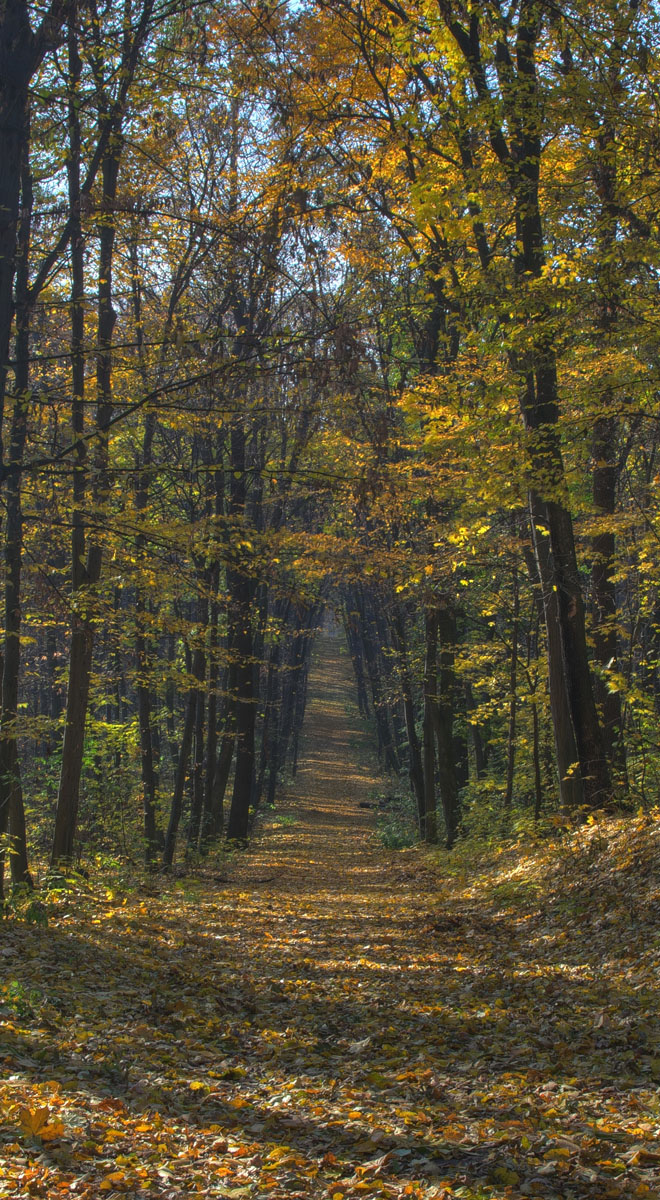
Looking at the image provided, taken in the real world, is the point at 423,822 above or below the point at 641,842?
below

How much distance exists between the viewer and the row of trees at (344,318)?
701 centimetres

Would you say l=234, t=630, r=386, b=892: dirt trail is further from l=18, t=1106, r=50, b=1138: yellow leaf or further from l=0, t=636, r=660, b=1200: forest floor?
l=18, t=1106, r=50, b=1138: yellow leaf

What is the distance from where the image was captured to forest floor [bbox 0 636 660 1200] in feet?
11.3

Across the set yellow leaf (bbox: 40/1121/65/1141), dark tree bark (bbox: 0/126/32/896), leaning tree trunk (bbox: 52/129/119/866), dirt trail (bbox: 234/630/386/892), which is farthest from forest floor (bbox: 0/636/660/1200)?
dirt trail (bbox: 234/630/386/892)

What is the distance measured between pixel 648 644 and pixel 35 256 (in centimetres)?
1188

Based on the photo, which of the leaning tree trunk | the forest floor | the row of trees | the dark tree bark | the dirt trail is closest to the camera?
the forest floor

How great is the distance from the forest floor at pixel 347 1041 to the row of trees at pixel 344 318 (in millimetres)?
2142

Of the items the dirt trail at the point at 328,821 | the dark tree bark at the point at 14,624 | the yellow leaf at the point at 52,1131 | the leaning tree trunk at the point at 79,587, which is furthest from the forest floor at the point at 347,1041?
the dirt trail at the point at 328,821

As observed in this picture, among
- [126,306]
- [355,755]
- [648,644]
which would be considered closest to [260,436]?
[126,306]

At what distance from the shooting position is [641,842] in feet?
26.7

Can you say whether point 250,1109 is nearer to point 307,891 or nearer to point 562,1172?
point 562,1172

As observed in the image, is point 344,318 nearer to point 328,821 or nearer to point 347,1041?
point 347,1041

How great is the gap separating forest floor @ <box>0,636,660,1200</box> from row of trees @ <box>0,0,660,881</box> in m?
2.14

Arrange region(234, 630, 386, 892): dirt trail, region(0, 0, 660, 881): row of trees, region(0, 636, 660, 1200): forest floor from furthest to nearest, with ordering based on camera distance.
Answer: region(234, 630, 386, 892): dirt trail
region(0, 0, 660, 881): row of trees
region(0, 636, 660, 1200): forest floor
